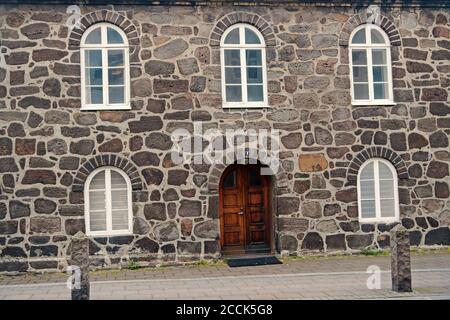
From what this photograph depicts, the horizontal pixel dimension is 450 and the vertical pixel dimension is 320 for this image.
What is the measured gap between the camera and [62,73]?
1245 cm

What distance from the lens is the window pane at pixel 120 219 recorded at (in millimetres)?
12508

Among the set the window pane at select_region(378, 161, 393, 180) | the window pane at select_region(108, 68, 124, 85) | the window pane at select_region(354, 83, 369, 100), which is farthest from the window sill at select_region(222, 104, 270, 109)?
the window pane at select_region(378, 161, 393, 180)

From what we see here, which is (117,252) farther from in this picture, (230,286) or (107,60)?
(107,60)

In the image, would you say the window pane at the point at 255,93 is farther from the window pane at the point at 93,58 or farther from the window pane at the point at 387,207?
the window pane at the point at 387,207

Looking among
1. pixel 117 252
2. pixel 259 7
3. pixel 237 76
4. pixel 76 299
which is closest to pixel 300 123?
pixel 237 76

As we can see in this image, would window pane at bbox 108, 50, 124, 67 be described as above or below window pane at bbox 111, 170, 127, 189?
above

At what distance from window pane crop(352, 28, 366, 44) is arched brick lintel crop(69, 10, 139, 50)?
5403 millimetres

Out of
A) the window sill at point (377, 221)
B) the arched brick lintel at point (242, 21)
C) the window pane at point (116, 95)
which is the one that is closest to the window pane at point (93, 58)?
the window pane at point (116, 95)

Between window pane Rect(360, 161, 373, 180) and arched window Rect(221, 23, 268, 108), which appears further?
window pane Rect(360, 161, 373, 180)

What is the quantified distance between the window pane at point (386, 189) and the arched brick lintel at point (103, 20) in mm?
6927

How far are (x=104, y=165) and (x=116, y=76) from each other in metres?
2.13

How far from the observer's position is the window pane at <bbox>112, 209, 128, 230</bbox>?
41.0 ft

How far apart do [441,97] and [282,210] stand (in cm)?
504

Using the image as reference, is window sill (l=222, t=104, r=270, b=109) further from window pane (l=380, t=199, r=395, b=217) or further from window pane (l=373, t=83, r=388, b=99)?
window pane (l=380, t=199, r=395, b=217)
